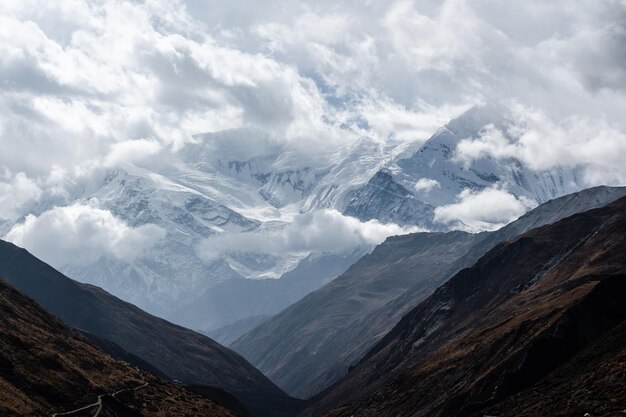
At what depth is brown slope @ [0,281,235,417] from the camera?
90.9 meters

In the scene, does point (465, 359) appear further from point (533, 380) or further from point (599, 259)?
point (599, 259)

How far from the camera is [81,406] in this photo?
9456cm

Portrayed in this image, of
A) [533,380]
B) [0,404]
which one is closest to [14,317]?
[0,404]

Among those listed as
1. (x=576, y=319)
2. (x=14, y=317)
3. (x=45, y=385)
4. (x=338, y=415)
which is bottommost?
(x=338, y=415)

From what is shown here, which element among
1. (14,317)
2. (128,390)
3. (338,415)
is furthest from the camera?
(338,415)

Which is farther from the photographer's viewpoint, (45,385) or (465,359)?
(465,359)

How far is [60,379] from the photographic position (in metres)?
99.0

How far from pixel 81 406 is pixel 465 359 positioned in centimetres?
6682

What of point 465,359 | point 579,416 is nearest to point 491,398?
point 579,416

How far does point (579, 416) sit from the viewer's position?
189 ft

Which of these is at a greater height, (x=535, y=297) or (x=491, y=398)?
(x=535, y=297)

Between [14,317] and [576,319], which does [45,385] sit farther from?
[576,319]

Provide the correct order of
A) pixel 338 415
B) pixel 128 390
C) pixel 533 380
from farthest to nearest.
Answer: pixel 338 415, pixel 128 390, pixel 533 380

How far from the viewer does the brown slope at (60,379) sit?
298 feet
